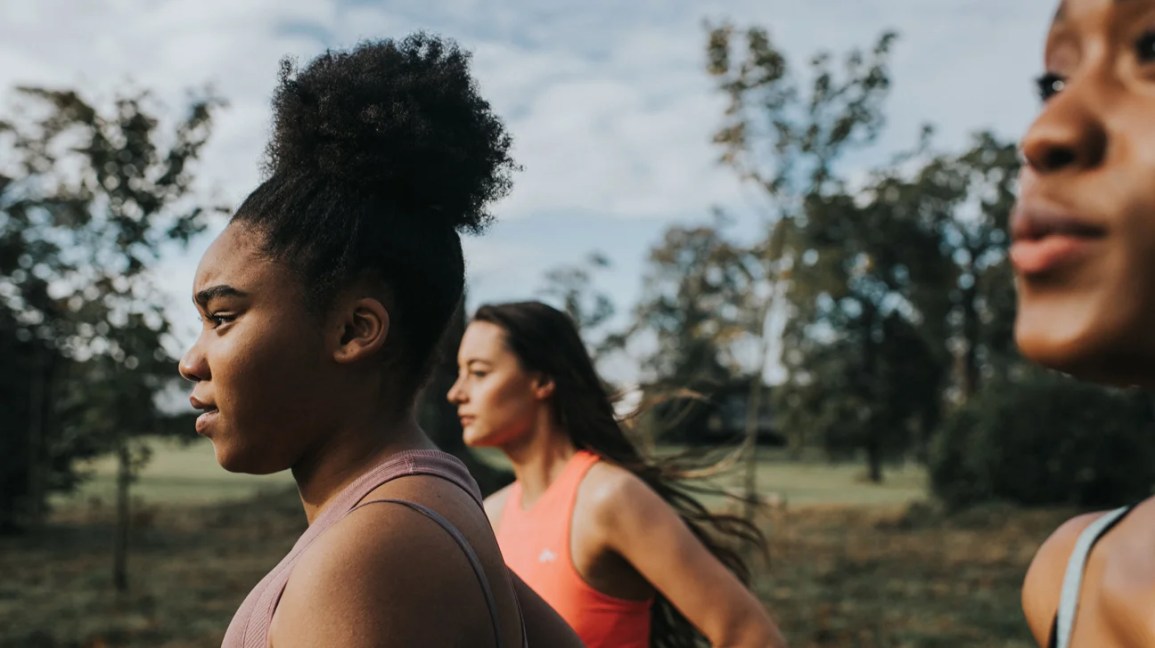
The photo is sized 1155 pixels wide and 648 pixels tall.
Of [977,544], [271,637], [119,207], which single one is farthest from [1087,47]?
[977,544]

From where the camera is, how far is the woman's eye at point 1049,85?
963 mm

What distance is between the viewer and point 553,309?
13.1ft

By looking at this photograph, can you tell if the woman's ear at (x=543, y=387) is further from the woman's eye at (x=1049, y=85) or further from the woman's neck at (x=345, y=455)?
the woman's eye at (x=1049, y=85)

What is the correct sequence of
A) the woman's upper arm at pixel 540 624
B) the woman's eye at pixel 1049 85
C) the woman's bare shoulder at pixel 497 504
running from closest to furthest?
the woman's eye at pixel 1049 85 < the woman's upper arm at pixel 540 624 < the woman's bare shoulder at pixel 497 504

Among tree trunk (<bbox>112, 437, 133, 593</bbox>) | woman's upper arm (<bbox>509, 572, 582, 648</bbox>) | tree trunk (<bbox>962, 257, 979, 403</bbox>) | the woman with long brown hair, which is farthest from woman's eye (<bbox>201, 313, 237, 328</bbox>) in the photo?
tree trunk (<bbox>962, 257, 979, 403</bbox>)

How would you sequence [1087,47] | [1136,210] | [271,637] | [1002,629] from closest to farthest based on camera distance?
[1136,210] → [1087,47] → [271,637] → [1002,629]

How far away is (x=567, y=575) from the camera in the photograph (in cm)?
335

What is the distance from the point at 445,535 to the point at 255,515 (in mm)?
16698

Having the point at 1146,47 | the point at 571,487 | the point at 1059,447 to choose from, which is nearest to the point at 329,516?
the point at 1146,47

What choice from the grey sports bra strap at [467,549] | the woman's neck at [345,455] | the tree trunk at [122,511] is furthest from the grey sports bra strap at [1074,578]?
the tree trunk at [122,511]

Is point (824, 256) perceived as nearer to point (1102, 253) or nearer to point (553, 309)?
point (553, 309)

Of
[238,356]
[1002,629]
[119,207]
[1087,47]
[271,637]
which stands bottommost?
[1002,629]

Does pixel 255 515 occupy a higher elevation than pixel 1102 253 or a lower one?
lower

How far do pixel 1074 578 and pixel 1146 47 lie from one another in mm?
638
